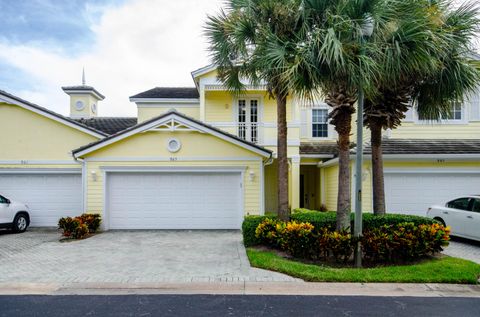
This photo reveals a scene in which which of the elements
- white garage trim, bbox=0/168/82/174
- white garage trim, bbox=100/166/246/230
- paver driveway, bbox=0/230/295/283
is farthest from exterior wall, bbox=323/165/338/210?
white garage trim, bbox=0/168/82/174

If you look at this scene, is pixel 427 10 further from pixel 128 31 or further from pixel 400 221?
pixel 128 31

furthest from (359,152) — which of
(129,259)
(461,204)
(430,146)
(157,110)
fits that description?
(157,110)

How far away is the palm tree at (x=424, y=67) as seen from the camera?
26.4 ft

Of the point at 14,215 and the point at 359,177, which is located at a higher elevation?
the point at 359,177

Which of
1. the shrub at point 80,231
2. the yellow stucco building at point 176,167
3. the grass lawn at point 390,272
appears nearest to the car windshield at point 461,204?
the yellow stucco building at point 176,167

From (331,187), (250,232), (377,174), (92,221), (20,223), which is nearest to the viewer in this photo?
(250,232)

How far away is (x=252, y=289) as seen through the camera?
6.61m

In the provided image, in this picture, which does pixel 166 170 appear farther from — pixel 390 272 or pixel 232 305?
pixel 390 272

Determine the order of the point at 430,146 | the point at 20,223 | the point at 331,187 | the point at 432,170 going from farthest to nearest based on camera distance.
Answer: the point at 331,187 → the point at 430,146 → the point at 432,170 → the point at 20,223

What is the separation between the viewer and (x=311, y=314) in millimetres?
5410

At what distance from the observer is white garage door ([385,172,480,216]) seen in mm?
13914

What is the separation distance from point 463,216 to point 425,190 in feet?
10.8

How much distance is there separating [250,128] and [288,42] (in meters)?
8.18

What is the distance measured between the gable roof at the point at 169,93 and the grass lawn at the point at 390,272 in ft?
42.1
